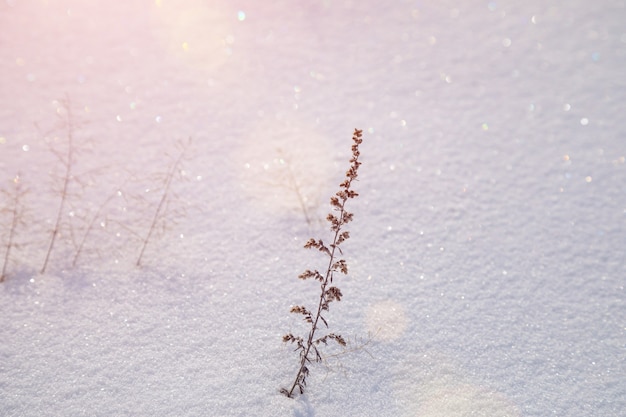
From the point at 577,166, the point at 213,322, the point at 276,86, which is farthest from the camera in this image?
the point at 276,86

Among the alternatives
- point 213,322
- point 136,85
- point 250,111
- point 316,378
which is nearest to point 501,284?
point 316,378

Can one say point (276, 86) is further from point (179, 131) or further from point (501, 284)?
point (501, 284)

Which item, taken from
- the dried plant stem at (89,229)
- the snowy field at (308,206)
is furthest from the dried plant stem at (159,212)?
the dried plant stem at (89,229)

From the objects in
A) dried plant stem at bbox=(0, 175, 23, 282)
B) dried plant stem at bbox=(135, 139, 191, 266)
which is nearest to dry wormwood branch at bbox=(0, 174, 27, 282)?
dried plant stem at bbox=(0, 175, 23, 282)

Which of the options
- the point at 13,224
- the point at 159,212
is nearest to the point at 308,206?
the point at 159,212

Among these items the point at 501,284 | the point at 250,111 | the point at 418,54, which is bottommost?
the point at 501,284

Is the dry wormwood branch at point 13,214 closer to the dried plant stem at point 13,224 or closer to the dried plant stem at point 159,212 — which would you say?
the dried plant stem at point 13,224
